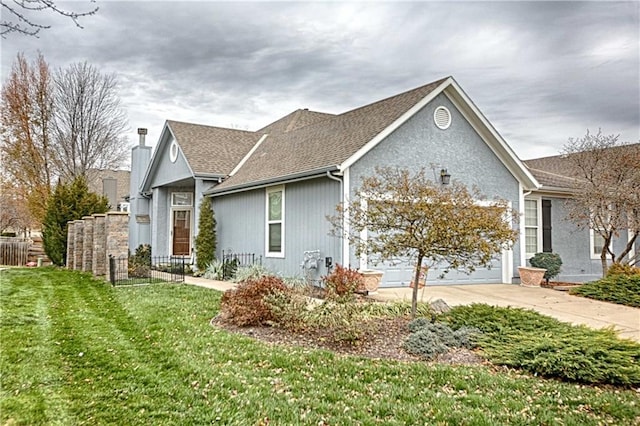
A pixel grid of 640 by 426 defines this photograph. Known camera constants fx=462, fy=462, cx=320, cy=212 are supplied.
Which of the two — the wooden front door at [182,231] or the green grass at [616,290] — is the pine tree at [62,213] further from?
the green grass at [616,290]

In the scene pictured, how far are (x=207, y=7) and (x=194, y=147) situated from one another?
9667mm

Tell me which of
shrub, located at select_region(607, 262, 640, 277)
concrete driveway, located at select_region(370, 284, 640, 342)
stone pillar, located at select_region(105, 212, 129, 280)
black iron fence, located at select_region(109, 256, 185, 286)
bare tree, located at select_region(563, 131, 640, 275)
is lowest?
concrete driveway, located at select_region(370, 284, 640, 342)

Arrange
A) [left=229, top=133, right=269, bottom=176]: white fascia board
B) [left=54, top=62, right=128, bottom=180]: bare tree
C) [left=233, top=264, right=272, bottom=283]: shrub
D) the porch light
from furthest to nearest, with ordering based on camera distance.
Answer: [left=54, top=62, right=128, bottom=180]: bare tree < [left=229, top=133, right=269, bottom=176]: white fascia board < [left=233, top=264, right=272, bottom=283]: shrub < the porch light

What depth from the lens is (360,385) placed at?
4.52 meters

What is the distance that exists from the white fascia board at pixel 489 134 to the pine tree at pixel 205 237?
8393 mm

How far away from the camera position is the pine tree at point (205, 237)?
15.2m

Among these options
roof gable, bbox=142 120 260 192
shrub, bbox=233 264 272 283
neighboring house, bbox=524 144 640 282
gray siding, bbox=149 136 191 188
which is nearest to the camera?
shrub, bbox=233 264 272 283

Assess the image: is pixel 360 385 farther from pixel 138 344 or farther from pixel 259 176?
pixel 259 176

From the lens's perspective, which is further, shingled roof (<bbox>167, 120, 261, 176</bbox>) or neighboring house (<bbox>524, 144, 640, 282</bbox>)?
shingled roof (<bbox>167, 120, 261, 176</bbox>)

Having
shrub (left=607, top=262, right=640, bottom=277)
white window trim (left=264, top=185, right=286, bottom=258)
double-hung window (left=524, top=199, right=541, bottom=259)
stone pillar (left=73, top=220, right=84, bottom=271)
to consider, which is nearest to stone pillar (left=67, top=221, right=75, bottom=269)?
stone pillar (left=73, top=220, right=84, bottom=271)

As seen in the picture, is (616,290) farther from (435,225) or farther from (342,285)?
(342,285)

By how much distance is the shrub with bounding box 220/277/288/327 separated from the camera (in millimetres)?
6875

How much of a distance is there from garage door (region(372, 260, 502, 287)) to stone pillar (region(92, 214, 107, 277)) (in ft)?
27.0

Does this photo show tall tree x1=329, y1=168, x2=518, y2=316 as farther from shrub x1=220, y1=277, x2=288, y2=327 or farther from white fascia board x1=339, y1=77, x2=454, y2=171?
white fascia board x1=339, y1=77, x2=454, y2=171
